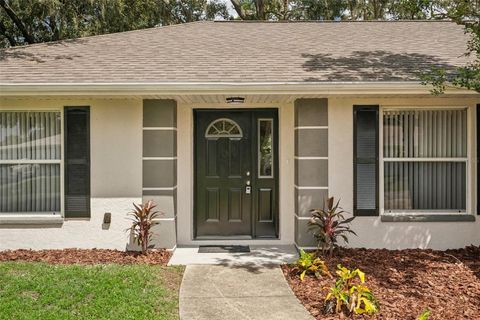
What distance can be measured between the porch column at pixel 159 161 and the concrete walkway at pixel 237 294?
0.99 meters

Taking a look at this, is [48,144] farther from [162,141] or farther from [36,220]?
[162,141]

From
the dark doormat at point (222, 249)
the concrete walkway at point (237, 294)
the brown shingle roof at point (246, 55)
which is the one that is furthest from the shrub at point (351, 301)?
the brown shingle roof at point (246, 55)

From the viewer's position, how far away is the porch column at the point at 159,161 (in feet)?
21.5

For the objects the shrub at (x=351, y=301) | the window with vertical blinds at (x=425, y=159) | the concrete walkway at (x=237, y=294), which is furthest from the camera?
the window with vertical blinds at (x=425, y=159)

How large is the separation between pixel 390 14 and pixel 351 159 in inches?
576

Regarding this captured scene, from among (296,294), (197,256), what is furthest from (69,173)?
(296,294)

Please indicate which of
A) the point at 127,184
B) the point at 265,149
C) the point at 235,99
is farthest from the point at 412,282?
the point at 127,184

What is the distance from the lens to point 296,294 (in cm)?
483

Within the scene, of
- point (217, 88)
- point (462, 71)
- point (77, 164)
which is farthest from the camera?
point (77, 164)

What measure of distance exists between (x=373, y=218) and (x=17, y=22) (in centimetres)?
1482

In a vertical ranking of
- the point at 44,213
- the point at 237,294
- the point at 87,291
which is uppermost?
the point at 44,213

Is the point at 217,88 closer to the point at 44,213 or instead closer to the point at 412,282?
the point at 44,213

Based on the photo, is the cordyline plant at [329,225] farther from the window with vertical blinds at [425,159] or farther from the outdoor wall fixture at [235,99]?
the outdoor wall fixture at [235,99]

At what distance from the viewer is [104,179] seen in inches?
257
